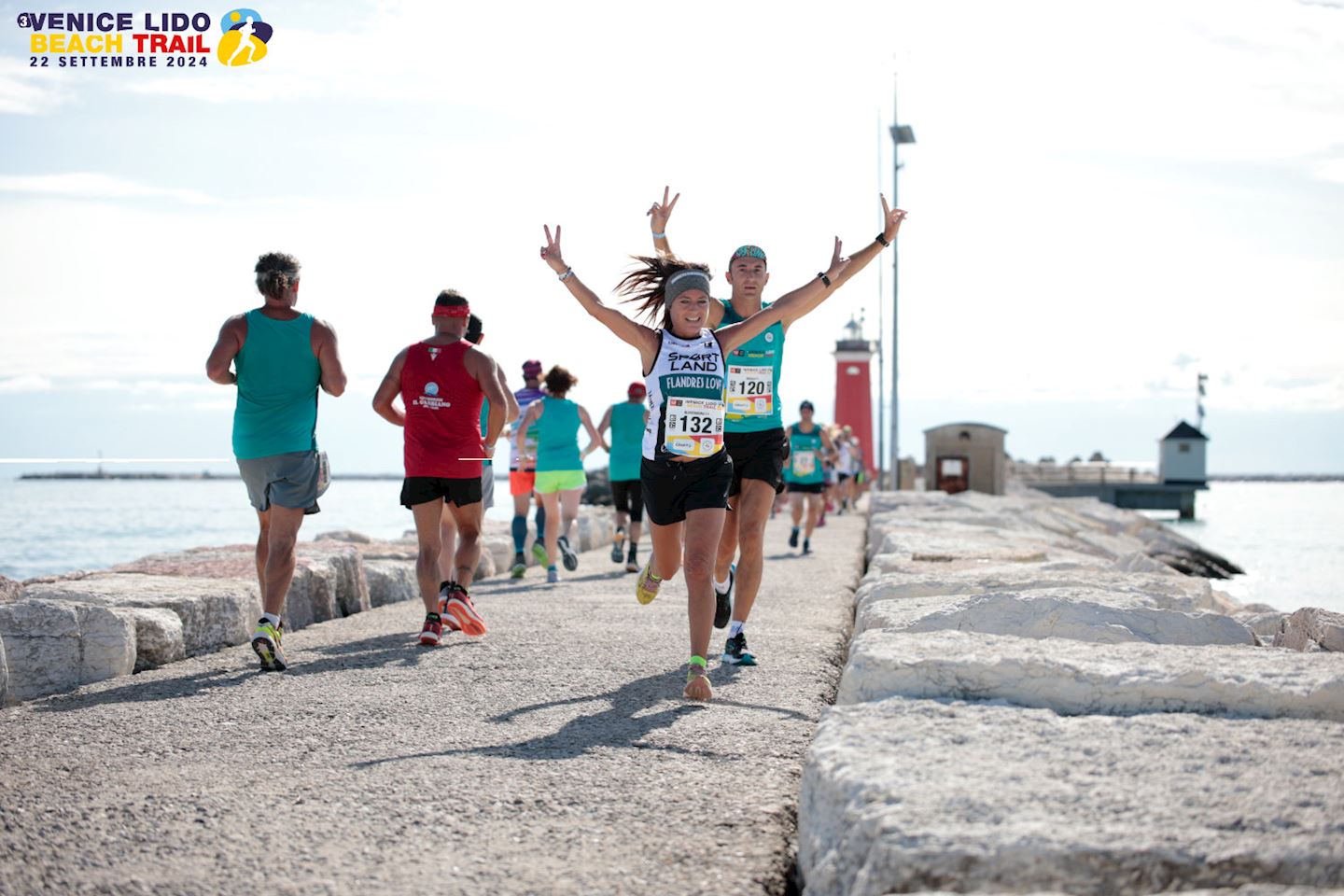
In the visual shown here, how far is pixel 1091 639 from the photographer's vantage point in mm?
4570

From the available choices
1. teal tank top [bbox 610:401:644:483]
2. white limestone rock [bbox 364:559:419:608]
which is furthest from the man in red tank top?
teal tank top [bbox 610:401:644:483]

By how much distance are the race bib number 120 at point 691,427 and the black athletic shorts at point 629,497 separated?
6.38 meters

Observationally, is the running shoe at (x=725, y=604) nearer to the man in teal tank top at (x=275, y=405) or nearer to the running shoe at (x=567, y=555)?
the man in teal tank top at (x=275, y=405)

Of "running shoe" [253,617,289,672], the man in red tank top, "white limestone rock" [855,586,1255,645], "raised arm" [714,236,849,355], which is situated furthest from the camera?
the man in red tank top

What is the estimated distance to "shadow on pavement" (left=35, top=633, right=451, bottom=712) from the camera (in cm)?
498

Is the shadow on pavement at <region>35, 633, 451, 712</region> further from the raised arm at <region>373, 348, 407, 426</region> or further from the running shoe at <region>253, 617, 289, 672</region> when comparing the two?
the raised arm at <region>373, 348, 407, 426</region>

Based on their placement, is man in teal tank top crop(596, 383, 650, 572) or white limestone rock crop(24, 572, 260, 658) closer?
white limestone rock crop(24, 572, 260, 658)

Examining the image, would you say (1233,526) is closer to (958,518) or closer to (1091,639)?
(958,518)

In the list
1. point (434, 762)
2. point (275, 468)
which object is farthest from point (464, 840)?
point (275, 468)

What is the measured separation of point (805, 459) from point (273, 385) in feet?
32.5

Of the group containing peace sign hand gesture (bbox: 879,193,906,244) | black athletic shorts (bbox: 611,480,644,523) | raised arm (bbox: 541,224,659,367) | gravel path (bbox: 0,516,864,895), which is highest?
peace sign hand gesture (bbox: 879,193,906,244)

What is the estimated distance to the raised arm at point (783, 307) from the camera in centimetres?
537

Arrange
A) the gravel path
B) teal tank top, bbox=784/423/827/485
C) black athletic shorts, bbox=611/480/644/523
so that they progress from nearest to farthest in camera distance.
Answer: the gravel path → black athletic shorts, bbox=611/480/644/523 → teal tank top, bbox=784/423/827/485

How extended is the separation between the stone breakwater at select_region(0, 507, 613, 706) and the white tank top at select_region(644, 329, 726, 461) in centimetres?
253
